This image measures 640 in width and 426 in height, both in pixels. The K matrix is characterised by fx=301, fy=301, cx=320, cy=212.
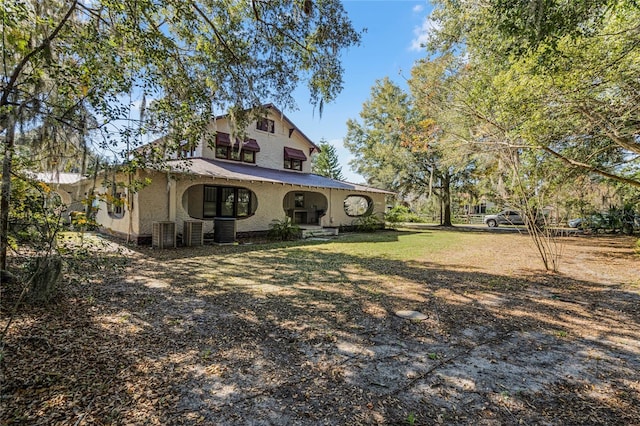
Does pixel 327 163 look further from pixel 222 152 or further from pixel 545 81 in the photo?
pixel 545 81

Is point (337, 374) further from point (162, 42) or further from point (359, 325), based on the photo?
point (162, 42)

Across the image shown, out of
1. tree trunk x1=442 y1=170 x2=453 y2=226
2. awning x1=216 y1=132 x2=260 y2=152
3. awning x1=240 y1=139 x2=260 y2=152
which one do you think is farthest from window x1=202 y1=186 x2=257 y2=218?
tree trunk x1=442 y1=170 x2=453 y2=226

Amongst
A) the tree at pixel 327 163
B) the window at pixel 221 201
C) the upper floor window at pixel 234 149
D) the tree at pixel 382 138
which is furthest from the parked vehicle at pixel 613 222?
the tree at pixel 327 163

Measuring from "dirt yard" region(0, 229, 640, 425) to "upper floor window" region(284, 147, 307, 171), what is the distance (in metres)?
11.2

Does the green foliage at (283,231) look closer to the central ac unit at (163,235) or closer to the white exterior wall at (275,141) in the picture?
the white exterior wall at (275,141)

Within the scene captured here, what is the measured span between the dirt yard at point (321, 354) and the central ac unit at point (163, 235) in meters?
3.52

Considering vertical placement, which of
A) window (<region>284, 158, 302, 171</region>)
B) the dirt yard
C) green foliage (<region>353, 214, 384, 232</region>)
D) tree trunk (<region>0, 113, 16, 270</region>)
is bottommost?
the dirt yard

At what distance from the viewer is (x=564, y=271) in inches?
278

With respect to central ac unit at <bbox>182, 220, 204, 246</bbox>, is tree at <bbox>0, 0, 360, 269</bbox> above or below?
above

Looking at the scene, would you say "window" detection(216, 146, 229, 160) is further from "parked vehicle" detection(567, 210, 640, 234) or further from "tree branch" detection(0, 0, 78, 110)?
"parked vehicle" detection(567, 210, 640, 234)

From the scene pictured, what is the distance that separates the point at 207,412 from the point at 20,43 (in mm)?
3744

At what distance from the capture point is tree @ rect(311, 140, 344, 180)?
130ft

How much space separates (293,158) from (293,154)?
24 centimetres

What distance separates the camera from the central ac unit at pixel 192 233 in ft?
32.2
